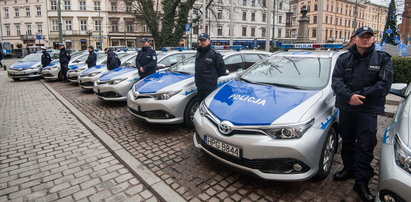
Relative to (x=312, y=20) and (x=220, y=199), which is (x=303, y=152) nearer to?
(x=220, y=199)

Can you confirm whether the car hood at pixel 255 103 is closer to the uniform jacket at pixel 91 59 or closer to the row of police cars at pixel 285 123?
the row of police cars at pixel 285 123

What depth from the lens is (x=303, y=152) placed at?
2723 mm

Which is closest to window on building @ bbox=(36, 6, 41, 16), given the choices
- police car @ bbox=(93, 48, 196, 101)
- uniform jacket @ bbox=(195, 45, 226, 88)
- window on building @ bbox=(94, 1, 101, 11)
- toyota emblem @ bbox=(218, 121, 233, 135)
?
window on building @ bbox=(94, 1, 101, 11)

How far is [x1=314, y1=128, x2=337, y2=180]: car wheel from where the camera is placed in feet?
9.89

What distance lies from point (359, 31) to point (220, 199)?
2.41 m

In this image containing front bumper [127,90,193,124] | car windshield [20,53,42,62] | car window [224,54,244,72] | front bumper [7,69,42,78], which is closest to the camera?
front bumper [127,90,193,124]

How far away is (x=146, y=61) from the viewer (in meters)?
7.09

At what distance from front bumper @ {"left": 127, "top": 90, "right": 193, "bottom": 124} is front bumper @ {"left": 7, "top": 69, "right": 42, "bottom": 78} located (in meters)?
11.6

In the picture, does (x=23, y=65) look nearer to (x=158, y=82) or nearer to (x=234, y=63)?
(x=158, y=82)

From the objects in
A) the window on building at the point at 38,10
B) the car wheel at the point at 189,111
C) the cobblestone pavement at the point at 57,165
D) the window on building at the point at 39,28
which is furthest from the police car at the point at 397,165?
the window on building at the point at 38,10

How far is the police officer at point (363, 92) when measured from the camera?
274 centimetres

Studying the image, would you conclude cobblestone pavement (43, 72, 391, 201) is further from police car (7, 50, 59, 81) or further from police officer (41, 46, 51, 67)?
police car (7, 50, 59, 81)

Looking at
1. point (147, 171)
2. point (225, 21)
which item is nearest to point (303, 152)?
point (147, 171)

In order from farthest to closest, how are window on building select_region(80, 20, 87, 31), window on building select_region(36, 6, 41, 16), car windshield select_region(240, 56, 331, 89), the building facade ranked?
the building facade < window on building select_region(36, 6, 41, 16) < window on building select_region(80, 20, 87, 31) < car windshield select_region(240, 56, 331, 89)
